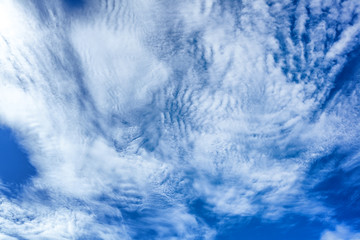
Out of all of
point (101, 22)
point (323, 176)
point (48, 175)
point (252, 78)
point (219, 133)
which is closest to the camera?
point (101, 22)

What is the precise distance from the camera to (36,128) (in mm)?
10227

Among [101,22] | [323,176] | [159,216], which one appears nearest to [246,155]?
[323,176]

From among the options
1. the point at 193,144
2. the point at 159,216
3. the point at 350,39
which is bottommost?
the point at 159,216

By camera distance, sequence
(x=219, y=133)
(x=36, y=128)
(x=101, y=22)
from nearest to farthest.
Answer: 1. (x=101, y=22)
2. (x=36, y=128)
3. (x=219, y=133)

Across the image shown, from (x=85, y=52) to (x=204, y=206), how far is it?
14083mm

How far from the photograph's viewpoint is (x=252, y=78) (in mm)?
9102

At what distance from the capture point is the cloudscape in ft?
24.3

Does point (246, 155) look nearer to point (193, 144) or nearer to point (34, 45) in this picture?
point (193, 144)

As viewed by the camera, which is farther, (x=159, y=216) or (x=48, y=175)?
(x=159, y=216)

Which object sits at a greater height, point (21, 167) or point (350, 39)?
point (350, 39)

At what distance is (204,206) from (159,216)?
391 cm

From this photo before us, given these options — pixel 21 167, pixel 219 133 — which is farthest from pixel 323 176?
pixel 21 167

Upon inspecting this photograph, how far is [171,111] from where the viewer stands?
34.0ft

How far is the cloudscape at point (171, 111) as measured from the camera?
24.3 feet
